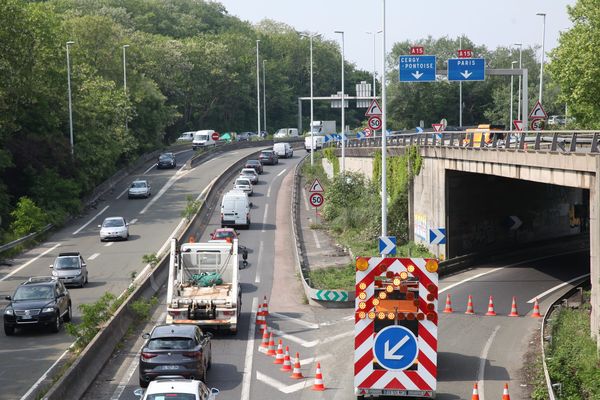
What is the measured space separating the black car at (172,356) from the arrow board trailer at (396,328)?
3.89 m

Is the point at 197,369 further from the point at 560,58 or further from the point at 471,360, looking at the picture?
the point at 560,58

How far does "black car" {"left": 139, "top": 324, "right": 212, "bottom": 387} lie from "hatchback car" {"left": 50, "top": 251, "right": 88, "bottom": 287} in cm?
1662

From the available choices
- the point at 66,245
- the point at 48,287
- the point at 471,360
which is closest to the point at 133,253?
the point at 66,245

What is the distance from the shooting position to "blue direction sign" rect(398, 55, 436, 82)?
48647 millimetres

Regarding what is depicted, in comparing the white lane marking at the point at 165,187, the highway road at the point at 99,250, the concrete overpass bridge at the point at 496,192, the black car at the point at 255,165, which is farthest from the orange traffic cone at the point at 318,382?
the black car at the point at 255,165

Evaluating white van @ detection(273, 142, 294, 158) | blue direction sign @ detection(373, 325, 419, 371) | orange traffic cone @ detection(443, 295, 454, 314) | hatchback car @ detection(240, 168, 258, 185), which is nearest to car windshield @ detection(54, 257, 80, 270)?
orange traffic cone @ detection(443, 295, 454, 314)

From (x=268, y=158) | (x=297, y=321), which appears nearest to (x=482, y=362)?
A: (x=297, y=321)

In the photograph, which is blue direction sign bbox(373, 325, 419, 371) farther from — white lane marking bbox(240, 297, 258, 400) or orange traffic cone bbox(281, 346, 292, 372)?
orange traffic cone bbox(281, 346, 292, 372)

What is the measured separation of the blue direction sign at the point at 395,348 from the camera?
779 inches

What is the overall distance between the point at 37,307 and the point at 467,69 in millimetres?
28579

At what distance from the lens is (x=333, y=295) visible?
3312 cm

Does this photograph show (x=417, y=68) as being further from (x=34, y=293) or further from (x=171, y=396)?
(x=171, y=396)

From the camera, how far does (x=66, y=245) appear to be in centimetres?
5200

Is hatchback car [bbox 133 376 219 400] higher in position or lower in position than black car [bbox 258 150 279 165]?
lower
